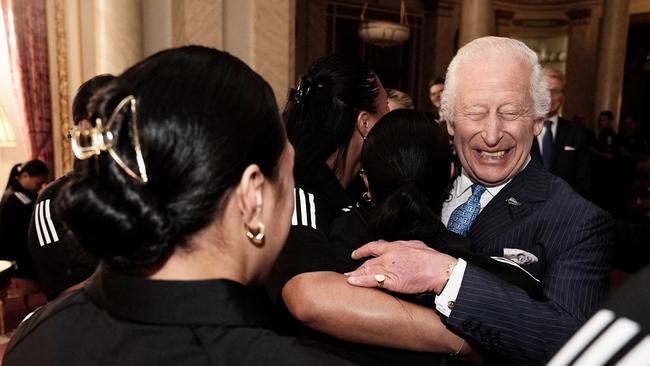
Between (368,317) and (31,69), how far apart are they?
5241mm

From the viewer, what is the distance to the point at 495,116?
4.93 feet

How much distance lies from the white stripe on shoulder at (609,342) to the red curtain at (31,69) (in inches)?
225

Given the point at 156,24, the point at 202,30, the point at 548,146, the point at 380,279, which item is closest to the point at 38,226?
the point at 380,279

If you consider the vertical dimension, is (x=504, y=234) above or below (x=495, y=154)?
below

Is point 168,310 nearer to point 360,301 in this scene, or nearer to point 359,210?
point 360,301

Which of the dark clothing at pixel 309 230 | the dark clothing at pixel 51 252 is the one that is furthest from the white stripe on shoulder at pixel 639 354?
the dark clothing at pixel 51 252

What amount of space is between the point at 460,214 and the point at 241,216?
35.9 inches

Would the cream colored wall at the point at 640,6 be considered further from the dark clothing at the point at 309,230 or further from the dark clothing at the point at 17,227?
the dark clothing at the point at 309,230

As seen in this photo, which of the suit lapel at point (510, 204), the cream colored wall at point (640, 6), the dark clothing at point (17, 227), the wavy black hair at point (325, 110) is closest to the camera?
the suit lapel at point (510, 204)

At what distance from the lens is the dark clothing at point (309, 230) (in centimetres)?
129

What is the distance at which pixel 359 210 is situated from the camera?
1347mm

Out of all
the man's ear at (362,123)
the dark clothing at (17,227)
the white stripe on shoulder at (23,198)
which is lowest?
the dark clothing at (17,227)

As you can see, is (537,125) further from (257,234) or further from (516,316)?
(257,234)

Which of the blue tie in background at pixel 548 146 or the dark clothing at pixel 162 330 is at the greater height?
the dark clothing at pixel 162 330
